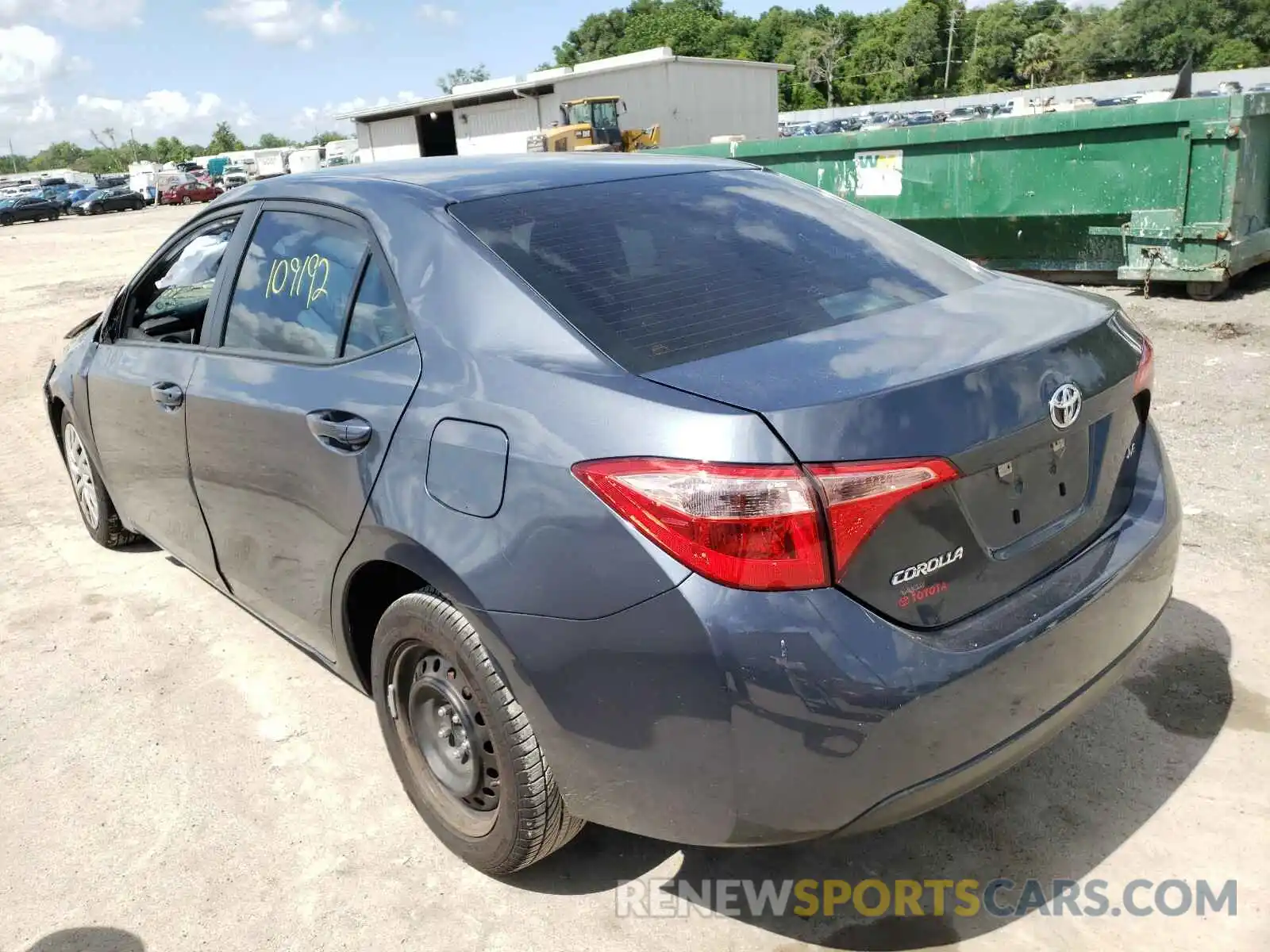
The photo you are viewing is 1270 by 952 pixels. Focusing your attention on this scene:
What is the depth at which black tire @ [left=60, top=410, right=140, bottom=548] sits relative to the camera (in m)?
4.74

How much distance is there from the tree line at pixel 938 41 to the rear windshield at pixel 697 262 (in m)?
93.9

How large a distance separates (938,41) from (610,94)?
64102mm

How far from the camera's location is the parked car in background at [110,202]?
52.5m

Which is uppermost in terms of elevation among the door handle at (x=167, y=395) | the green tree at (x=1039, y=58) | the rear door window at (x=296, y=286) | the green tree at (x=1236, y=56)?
the green tree at (x=1039, y=58)

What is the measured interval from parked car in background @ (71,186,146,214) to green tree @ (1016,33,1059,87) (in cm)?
7567

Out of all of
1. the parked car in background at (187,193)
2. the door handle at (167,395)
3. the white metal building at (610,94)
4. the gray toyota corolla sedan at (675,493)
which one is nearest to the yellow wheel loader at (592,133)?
the white metal building at (610,94)

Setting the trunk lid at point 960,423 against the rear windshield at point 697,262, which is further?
the rear windshield at point 697,262

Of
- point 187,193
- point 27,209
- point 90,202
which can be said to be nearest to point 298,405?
point 27,209

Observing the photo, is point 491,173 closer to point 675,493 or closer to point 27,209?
point 675,493

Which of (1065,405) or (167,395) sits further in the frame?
(167,395)

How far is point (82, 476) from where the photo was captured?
16.3 ft

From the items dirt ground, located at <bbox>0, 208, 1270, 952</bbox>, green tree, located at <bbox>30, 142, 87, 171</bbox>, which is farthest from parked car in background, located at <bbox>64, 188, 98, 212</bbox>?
green tree, located at <bbox>30, 142, 87, 171</bbox>

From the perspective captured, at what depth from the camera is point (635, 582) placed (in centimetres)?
193

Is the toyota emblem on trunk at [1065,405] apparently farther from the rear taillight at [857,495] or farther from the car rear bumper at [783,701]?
the rear taillight at [857,495]
